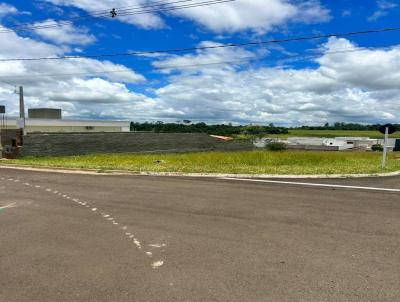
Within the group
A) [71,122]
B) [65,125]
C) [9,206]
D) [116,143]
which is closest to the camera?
[9,206]

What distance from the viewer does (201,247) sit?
5.70m

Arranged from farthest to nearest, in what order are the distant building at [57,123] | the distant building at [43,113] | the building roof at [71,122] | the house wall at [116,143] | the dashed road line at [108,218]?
the distant building at [43,113]
the distant building at [57,123]
the building roof at [71,122]
the house wall at [116,143]
the dashed road line at [108,218]

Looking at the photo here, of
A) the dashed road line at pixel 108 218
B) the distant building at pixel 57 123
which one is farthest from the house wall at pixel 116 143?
the distant building at pixel 57 123

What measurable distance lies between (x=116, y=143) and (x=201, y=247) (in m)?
33.9

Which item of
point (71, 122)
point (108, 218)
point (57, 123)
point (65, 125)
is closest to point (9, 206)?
point (108, 218)

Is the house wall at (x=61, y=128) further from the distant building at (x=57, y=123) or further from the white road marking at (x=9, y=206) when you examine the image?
the white road marking at (x=9, y=206)

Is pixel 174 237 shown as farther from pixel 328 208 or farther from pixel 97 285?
pixel 328 208

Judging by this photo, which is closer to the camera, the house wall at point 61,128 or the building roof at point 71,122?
the house wall at point 61,128

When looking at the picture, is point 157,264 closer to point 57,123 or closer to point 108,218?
point 108,218

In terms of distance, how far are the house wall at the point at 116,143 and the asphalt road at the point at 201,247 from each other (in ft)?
70.4

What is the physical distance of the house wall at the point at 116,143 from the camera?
30450mm

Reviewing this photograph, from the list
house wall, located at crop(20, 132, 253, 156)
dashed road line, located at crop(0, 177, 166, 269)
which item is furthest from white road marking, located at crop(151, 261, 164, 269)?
house wall, located at crop(20, 132, 253, 156)

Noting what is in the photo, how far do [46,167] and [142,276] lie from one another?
16.7 meters

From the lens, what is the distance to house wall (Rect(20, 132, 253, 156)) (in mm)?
30450
